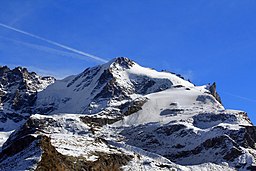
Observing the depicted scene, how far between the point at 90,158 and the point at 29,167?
33.1 meters

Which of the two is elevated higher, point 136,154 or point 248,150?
point 248,150

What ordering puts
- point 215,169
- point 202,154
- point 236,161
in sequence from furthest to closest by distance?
point 202,154 < point 236,161 < point 215,169

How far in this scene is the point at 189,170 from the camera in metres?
161

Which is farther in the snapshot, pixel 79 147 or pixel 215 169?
pixel 215 169

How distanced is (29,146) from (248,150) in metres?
91.7

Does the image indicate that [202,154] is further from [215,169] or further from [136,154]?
[136,154]

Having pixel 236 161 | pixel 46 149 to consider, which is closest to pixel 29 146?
pixel 46 149

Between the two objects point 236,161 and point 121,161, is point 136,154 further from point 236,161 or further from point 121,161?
point 236,161

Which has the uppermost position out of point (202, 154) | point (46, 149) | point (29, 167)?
point (202, 154)

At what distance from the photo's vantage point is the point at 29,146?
433 ft

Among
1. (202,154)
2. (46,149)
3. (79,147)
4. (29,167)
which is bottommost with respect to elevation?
(29,167)

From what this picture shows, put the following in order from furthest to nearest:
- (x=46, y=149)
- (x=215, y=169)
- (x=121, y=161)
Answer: (x=215, y=169) → (x=121, y=161) → (x=46, y=149)

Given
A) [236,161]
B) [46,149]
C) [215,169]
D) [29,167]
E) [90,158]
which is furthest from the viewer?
[236,161]

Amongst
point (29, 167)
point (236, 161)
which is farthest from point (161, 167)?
point (29, 167)
